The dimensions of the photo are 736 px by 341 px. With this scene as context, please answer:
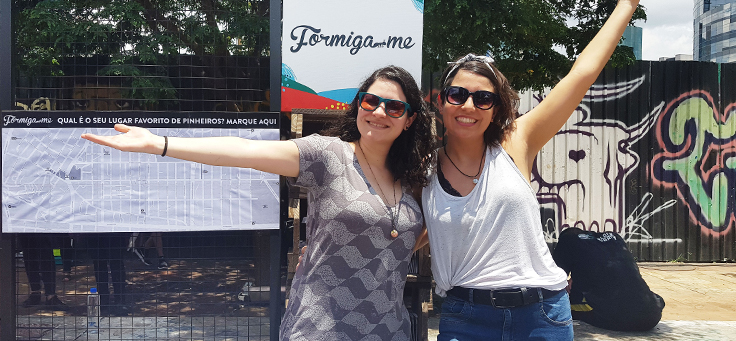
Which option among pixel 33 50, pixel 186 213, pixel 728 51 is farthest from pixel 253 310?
pixel 728 51

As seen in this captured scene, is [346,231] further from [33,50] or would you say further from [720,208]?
[720,208]

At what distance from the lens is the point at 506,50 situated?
20.1ft

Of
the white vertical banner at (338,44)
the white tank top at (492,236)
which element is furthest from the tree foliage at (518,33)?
the white tank top at (492,236)

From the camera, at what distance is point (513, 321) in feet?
7.43

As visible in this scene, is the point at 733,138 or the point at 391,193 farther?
the point at 733,138

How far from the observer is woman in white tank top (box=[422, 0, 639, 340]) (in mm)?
2252

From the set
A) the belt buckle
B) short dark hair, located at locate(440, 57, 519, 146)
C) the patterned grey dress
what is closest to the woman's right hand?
the patterned grey dress

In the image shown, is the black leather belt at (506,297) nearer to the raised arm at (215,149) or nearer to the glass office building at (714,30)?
the raised arm at (215,149)

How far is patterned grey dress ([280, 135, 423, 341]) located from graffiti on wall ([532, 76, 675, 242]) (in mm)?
7121

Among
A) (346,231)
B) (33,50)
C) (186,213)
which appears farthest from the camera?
(33,50)

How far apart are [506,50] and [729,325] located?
3.64m

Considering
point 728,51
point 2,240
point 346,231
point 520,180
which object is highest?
point 728,51

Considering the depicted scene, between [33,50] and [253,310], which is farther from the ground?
[33,50]

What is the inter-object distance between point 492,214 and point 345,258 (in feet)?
1.88
